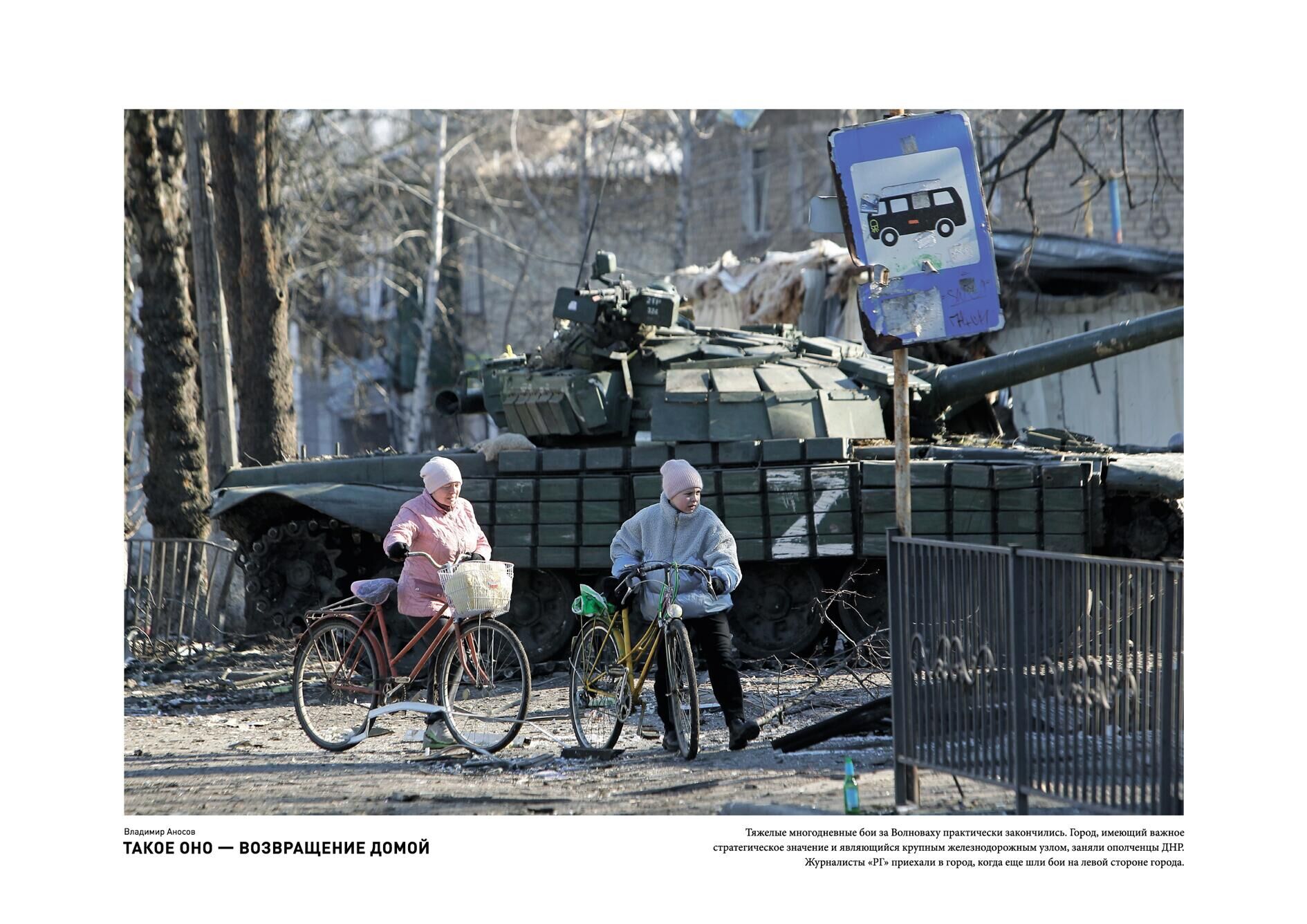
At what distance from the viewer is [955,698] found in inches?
235

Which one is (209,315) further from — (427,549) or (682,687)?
(682,687)

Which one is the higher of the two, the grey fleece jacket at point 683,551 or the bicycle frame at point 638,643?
the grey fleece jacket at point 683,551

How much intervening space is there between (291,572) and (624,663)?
465cm

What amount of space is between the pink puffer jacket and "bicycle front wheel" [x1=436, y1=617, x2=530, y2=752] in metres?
0.27

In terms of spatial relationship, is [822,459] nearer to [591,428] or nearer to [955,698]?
[591,428]

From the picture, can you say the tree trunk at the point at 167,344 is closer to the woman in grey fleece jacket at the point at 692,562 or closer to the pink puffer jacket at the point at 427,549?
the pink puffer jacket at the point at 427,549

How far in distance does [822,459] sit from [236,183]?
23.1 feet

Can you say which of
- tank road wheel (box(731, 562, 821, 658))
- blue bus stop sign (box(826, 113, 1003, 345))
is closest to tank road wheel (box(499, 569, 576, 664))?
tank road wheel (box(731, 562, 821, 658))

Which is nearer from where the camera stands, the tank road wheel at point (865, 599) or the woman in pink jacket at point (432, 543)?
the woman in pink jacket at point (432, 543)

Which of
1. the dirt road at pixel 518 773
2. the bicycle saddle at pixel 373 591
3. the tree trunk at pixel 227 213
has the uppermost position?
the tree trunk at pixel 227 213

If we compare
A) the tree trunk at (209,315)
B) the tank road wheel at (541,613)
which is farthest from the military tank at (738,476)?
the tree trunk at (209,315)

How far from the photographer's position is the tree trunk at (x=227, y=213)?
14516mm

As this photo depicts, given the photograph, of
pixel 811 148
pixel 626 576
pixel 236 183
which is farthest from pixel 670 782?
pixel 811 148

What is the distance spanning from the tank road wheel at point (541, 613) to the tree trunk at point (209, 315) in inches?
141
